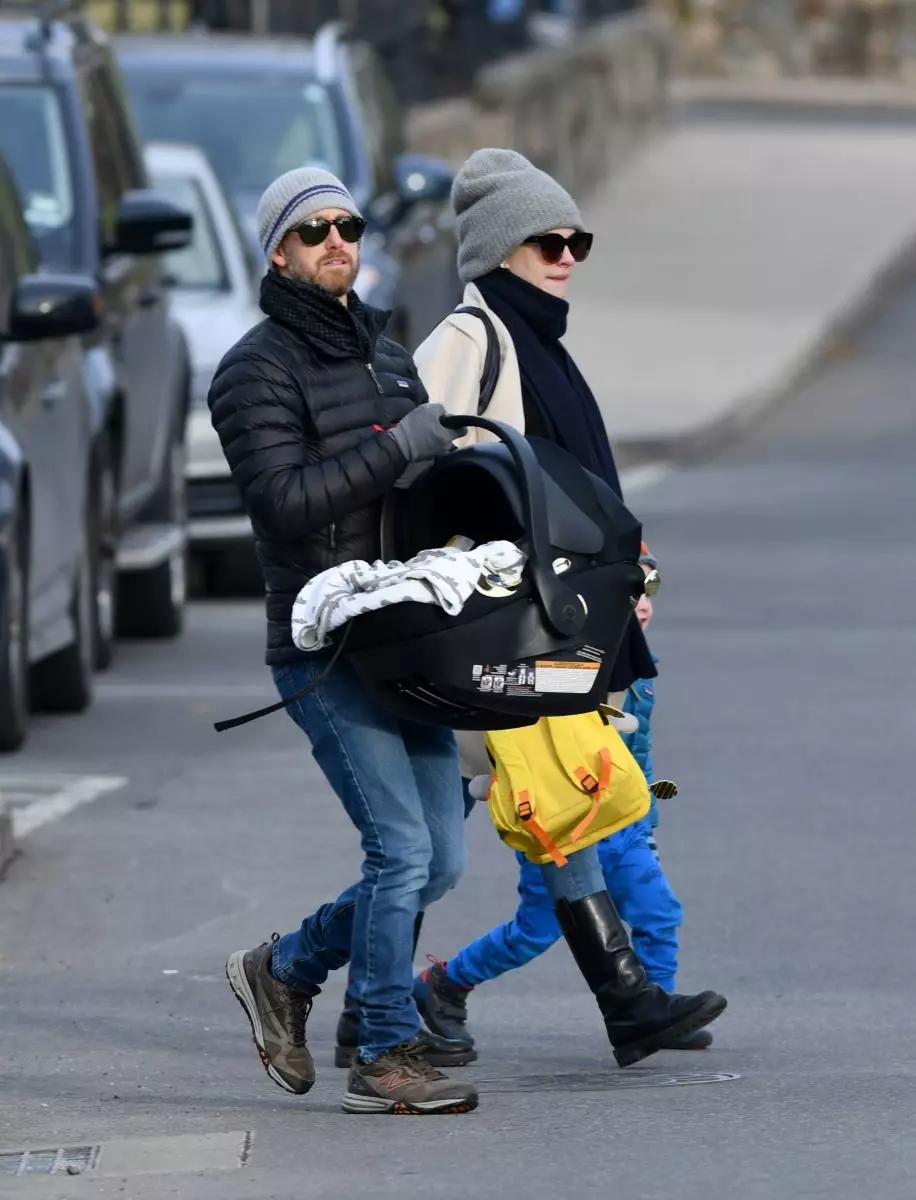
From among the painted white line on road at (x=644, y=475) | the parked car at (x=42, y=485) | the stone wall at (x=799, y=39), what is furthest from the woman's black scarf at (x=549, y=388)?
the stone wall at (x=799, y=39)

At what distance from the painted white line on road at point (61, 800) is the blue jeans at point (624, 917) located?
2.67 meters

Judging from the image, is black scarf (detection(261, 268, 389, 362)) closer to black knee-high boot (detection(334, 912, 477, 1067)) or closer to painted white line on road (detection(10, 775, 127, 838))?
black knee-high boot (detection(334, 912, 477, 1067))

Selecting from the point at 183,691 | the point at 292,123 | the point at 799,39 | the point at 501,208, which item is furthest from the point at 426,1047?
the point at 799,39

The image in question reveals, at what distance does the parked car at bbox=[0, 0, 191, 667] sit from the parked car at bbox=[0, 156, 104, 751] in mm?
458

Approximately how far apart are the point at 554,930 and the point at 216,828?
296 centimetres

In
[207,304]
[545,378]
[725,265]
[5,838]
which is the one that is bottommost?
[725,265]

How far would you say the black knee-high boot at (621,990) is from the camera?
6.76 meters

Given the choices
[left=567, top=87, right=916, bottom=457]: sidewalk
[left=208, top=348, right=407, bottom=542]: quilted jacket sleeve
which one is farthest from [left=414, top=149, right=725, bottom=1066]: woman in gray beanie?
[left=567, top=87, right=916, bottom=457]: sidewalk

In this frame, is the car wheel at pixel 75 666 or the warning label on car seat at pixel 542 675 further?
A: the car wheel at pixel 75 666

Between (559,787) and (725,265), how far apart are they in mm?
26759

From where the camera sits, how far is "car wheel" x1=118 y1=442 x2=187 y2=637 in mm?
14125

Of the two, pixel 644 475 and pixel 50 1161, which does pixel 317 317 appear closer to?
pixel 50 1161

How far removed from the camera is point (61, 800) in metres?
10.3

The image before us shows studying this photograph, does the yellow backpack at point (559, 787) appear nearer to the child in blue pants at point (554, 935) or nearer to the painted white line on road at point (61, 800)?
the child in blue pants at point (554, 935)
